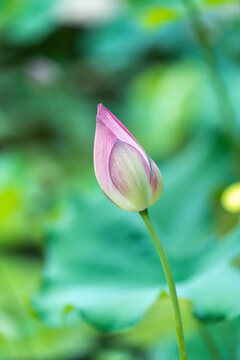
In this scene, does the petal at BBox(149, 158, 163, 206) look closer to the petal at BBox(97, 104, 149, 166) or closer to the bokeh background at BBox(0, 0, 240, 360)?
the petal at BBox(97, 104, 149, 166)

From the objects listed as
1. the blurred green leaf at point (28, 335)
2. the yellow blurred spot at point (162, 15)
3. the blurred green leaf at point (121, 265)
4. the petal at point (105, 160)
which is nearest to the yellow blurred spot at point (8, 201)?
the blurred green leaf at point (28, 335)

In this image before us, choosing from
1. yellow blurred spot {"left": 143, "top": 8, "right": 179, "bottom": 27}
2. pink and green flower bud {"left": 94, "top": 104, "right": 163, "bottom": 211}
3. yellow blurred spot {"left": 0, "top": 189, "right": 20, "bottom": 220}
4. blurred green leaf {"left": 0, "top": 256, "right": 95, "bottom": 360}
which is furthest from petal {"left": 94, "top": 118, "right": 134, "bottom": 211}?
yellow blurred spot {"left": 0, "top": 189, "right": 20, "bottom": 220}

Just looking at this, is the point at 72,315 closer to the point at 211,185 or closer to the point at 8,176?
the point at 211,185

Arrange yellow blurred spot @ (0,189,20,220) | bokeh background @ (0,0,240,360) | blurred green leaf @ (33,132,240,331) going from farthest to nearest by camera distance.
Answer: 1. yellow blurred spot @ (0,189,20,220)
2. bokeh background @ (0,0,240,360)
3. blurred green leaf @ (33,132,240,331)

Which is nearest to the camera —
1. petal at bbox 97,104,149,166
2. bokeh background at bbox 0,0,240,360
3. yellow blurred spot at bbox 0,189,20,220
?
petal at bbox 97,104,149,166

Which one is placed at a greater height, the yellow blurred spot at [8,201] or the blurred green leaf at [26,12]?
the blurred green leaf at [26,12]

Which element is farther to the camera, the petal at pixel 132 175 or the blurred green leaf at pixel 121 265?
the blurred green leaf at pixel 121 265

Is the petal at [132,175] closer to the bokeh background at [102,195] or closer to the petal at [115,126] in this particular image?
the petal at [115,126]
